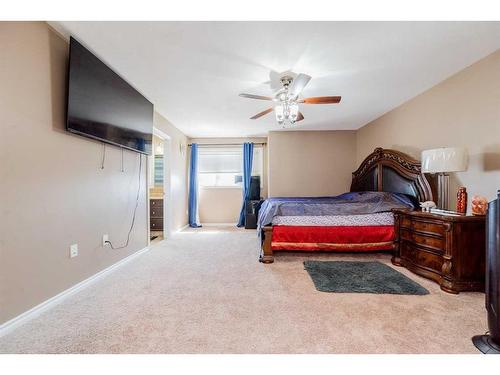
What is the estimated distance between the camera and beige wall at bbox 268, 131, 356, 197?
5004 millimetres

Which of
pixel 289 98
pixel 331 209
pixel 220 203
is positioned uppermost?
pixel 289 98

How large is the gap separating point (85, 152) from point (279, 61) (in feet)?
6.86

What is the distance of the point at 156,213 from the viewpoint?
449cm

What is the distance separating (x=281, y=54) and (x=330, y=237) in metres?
2.17

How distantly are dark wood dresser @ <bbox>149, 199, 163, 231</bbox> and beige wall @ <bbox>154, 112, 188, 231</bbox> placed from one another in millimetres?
289

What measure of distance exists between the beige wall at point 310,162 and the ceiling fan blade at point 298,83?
2702 millimetres

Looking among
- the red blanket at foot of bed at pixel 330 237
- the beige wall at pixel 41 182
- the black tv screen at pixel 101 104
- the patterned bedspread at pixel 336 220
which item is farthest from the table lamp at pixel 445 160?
the beige wall at pixel 41 182

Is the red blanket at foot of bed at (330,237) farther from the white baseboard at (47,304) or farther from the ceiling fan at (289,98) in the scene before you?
the white baseboard at (47,304)

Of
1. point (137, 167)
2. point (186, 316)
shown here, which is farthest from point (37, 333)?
point (137, 167)

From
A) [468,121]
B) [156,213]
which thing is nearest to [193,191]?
[156,213]

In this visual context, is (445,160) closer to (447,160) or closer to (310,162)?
(447,160)

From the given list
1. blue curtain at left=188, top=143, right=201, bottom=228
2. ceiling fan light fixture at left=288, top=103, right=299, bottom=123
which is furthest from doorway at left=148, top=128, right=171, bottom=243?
ceiling fan light fixture at left=288, top=103, right=299, bottom=123

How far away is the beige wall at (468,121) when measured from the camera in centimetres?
200

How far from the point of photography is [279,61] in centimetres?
213
